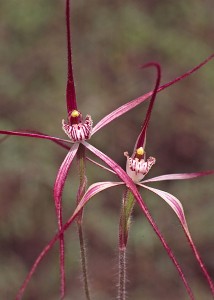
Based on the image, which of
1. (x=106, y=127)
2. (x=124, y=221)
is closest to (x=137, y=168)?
(x=124, y=221)

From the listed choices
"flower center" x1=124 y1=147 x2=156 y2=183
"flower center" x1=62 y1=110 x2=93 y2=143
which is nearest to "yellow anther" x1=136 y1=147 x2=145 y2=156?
"flower center" x1=124 y1=147 x2=156 y2=183

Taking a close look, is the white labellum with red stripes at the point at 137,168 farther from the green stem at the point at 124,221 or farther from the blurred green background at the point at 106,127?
the blurred green background at the point at 106,127

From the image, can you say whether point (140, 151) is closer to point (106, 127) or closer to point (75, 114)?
point (75, 114)

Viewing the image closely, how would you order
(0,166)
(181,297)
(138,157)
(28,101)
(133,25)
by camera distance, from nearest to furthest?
(138,157) < (0,166) < (181,297) < (28,101) < (133,25)

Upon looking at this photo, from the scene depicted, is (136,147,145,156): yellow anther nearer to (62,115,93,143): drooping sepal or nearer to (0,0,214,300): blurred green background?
(62,115,93,143): drooping sepal

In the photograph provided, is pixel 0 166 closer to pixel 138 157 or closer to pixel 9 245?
pixel 9 245

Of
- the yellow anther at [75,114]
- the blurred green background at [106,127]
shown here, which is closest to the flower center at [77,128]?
the yellow anther at [75,114]

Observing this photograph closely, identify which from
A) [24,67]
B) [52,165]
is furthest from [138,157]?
[24,67]
